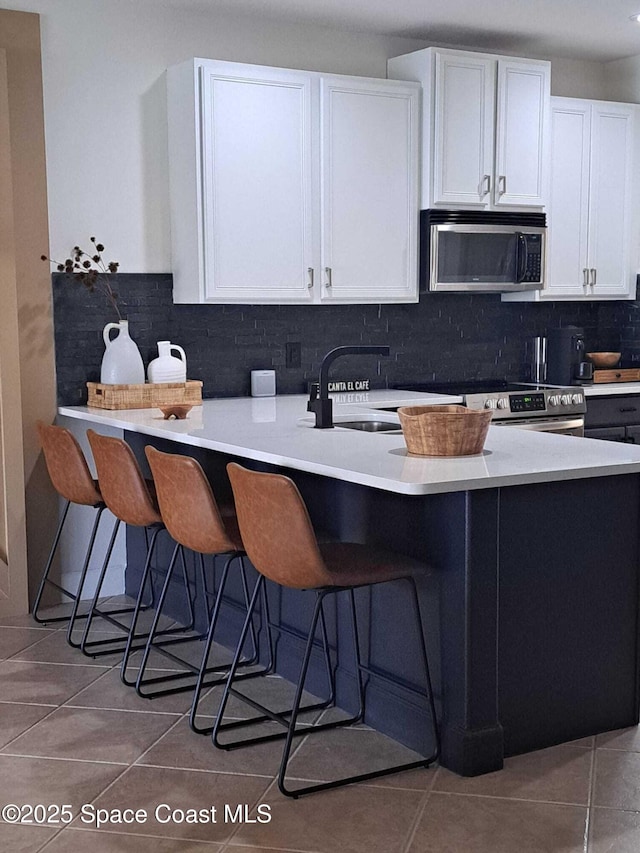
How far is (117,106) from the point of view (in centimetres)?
487

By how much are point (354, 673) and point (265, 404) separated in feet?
5.81

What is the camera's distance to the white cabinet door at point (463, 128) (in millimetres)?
5246

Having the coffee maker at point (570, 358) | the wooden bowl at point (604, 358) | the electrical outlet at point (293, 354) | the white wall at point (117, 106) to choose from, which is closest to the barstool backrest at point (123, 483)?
the white wall at point (117, 106)

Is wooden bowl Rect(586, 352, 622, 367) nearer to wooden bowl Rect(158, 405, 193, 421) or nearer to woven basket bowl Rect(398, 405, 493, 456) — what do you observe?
wooden bowl Rect(158, 405, 193, 421)

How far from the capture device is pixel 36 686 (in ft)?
12.6

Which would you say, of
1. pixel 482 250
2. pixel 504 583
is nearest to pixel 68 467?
pixel 504 583

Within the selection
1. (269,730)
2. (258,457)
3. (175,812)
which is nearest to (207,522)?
(258,457)

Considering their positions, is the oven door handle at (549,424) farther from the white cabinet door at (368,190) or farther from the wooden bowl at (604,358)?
the white cabinet door at (368,190)

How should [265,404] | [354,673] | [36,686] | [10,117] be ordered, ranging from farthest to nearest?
[265,404] < [10,117] < [36,686] < [354,673]

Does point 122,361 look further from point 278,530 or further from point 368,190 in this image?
point 278,530

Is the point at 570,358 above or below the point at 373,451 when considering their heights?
above

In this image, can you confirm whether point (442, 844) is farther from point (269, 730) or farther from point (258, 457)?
point (258, 457)

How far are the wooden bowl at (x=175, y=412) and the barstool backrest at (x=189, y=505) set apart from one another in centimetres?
74

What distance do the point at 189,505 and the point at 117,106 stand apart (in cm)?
228
